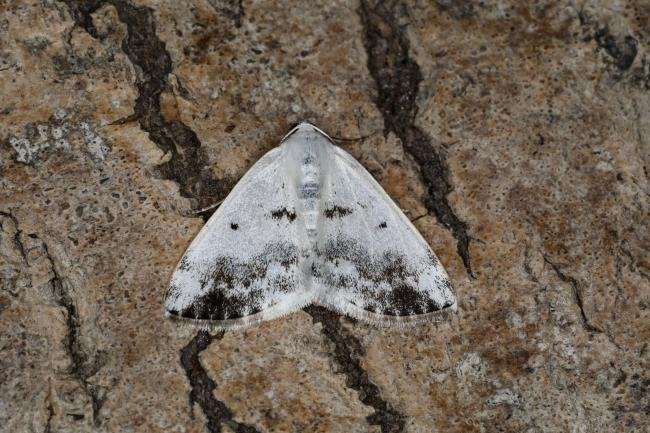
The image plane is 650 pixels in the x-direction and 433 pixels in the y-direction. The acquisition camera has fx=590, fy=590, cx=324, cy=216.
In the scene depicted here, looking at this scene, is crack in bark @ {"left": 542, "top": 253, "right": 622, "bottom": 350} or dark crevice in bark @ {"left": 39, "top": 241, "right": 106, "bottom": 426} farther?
crack in bark @ {"left": 542, "top": 253, "right": 622, "bottom": 350}

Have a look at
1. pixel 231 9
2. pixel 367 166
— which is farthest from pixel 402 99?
pixel 231 9

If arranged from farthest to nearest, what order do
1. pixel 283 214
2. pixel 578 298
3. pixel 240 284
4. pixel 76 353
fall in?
pixel 283 214 < pixel 240 284 < pixel 578 298 < pixel 76 353

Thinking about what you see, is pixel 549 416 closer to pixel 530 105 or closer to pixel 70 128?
pixel 530 105

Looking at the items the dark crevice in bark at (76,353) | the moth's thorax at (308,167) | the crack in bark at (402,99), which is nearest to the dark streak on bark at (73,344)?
the dark crevice in bark at (76,353)

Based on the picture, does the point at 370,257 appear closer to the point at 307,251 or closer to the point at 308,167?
the point at 307,251

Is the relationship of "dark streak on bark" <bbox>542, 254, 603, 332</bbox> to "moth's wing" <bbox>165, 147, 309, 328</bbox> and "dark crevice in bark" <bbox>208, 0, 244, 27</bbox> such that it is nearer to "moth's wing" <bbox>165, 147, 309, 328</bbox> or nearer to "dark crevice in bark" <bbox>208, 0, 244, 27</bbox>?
"moth's wing" <bbox>165, 147, 309, 328</bbox>

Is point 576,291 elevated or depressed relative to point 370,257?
elevated

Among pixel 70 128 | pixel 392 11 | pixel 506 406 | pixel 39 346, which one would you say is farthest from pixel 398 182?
pixel 39 346

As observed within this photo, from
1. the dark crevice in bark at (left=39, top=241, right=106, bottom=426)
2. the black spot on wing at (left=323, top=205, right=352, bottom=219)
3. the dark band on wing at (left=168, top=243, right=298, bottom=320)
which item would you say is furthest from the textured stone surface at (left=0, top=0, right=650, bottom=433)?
the black spot on wing at (left=323, top=205, right=352, bottom=219)
